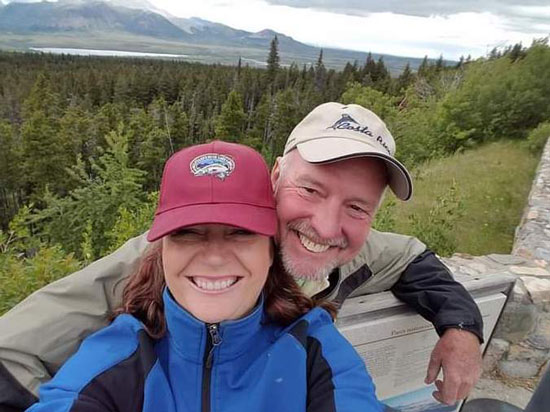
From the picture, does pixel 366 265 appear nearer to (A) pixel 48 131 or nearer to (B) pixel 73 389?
(B) pixel 73 389

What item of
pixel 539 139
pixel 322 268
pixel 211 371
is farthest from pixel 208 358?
pixel 539 139

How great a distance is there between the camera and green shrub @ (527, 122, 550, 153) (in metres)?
12.8

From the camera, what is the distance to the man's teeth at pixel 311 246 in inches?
68.9

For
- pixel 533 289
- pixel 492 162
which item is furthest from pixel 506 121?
pixel 533 289

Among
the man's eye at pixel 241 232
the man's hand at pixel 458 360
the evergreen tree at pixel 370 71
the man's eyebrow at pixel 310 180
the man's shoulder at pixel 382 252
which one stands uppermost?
the man's eyebrow at pixel 310 180

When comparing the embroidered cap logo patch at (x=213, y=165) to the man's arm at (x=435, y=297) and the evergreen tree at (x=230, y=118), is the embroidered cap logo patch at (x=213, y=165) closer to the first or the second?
the man's arm at (x=435, y=297)

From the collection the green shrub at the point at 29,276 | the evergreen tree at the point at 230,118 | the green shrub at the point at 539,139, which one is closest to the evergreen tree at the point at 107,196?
the green shrub at the point at 29,276

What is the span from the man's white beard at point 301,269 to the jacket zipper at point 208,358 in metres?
0.44

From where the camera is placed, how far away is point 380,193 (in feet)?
5.91

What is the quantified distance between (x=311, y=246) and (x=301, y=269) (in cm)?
9

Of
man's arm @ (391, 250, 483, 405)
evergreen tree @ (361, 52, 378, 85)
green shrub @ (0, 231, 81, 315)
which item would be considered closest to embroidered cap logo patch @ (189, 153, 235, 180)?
man's arm @ (391, 250, 483, 405)

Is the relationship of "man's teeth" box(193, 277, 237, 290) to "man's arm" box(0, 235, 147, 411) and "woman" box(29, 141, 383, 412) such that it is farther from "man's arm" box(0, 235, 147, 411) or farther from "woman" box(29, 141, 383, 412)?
"man's arm" box(0, 235, 147, 411)

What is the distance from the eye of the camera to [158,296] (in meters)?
1.55

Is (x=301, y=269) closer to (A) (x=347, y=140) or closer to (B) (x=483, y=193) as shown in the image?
(A) (x=347, y=140)
